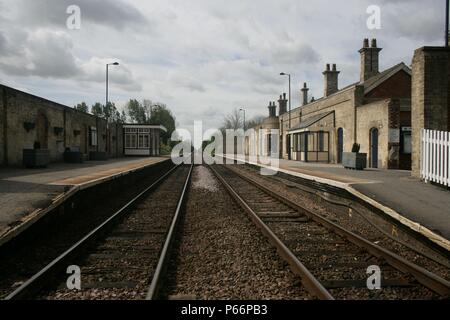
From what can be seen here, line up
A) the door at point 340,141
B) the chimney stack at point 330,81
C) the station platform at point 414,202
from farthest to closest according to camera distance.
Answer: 1. the chimney stack at point 330,81
2. the door at point 340,141
3. the station platform at point 414,202

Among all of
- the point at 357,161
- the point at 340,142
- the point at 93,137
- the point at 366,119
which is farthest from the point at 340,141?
the point at 93,137

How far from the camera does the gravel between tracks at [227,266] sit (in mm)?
4637

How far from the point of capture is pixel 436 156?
39.4 feet

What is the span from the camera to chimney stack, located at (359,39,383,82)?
96.9 feet

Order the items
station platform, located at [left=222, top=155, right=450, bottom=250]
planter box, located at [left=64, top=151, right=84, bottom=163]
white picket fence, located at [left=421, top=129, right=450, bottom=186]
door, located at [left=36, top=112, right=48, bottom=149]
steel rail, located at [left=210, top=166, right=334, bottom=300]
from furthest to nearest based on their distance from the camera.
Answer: planter box, located at [left=64, top=151, right=84, bottom=163] → door, located at [left=36, top=112, right=48, bottom=149] → white picket fence, located at [left=421, top=129, right=450, bottom=186] → station platform, located at [left=222, top=155, right=450, bottom=250] → steel rail, located at [left=210, top=166, right=334, bottom=300]

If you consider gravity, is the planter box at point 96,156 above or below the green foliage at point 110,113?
below

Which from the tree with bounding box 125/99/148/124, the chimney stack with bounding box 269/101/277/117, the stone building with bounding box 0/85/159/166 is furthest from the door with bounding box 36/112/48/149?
the tree with bounding box 125/99/148/124

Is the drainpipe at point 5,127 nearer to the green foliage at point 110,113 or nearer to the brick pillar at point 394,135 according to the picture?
the brick pillar at point 394,135

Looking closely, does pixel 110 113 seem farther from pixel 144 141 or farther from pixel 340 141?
pixel 340 141

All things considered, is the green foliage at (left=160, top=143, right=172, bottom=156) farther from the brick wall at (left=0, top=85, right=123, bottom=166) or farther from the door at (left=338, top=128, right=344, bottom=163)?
the door at (left=338, top=128, right=344, bottom=163)

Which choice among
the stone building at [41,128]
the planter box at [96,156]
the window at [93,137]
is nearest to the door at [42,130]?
the stone building at [41,128]

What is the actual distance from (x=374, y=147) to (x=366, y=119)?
1867mm
